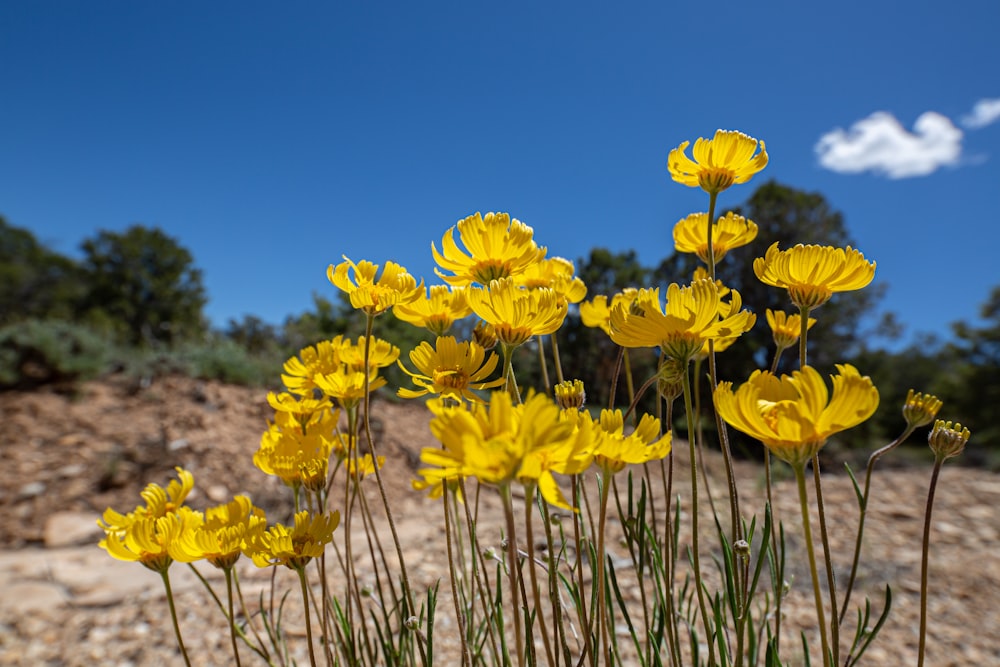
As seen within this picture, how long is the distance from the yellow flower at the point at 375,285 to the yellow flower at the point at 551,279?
0.87ft

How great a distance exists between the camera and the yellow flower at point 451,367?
0.95m

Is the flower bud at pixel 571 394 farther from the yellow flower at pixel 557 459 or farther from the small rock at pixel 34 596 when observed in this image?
the small rock at pixel 34 596

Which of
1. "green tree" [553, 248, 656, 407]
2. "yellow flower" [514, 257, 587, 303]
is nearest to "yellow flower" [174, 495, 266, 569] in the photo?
"yellow flower" [514, 257, 587, 303]

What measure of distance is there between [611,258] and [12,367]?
755 cm

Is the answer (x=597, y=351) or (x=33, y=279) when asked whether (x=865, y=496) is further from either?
(x=33, y=279)

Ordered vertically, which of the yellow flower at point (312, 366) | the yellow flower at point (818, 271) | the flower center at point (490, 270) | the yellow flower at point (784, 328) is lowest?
the yellow flower at point (312, 366)

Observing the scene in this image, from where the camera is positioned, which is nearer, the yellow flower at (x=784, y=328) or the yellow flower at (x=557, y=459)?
the yellow flower at (x=557, y=459)

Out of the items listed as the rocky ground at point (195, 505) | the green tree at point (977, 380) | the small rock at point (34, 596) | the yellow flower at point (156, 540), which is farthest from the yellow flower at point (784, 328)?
the green tree at point (977, 380)

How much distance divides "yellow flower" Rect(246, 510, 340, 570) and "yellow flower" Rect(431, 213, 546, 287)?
1.80 ft

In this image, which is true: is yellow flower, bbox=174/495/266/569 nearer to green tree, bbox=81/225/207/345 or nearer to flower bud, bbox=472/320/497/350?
flower bud, bbox=472/320/497/350

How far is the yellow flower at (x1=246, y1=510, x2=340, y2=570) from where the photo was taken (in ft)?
3.14

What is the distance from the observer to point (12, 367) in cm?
679

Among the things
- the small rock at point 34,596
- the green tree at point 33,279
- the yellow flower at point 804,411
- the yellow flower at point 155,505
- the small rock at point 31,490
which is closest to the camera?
the yellow flower at point 804,411

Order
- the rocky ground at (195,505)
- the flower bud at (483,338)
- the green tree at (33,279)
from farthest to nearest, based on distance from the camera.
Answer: the green tree at (33,279) → the rocky ground at (195,505) → the flower bud at (483,338)
